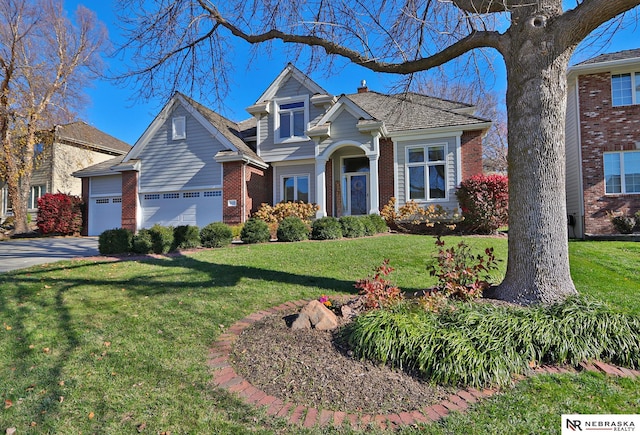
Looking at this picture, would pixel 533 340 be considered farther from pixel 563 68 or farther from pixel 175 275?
pixel 175 275

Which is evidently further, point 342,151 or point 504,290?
point 342,151

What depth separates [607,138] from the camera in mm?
12789

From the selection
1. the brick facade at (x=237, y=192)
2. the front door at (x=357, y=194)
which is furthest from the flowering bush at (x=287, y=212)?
the front door at (x=357, y=194)

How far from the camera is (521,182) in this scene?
4227 millimetres

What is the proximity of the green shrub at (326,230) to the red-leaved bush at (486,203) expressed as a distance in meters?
4.72

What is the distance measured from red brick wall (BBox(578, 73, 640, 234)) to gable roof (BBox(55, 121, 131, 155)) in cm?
2682

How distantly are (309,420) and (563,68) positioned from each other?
487 cm

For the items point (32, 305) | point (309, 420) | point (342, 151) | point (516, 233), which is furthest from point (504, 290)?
point (342, 151)

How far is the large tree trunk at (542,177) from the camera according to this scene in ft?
13.3

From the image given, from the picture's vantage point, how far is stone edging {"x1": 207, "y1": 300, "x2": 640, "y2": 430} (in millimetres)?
2385

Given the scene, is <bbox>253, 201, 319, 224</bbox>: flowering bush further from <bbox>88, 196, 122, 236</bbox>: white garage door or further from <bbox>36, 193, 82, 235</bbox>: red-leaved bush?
<bbox>36, 193, 82, 235</bbox>: red-leaved bush

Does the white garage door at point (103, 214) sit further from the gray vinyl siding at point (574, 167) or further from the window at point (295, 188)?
the gray vinyl siding at point (574, 167)

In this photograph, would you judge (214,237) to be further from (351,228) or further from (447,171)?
(447,171)

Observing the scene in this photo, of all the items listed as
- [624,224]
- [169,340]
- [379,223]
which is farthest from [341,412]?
[624,224]
